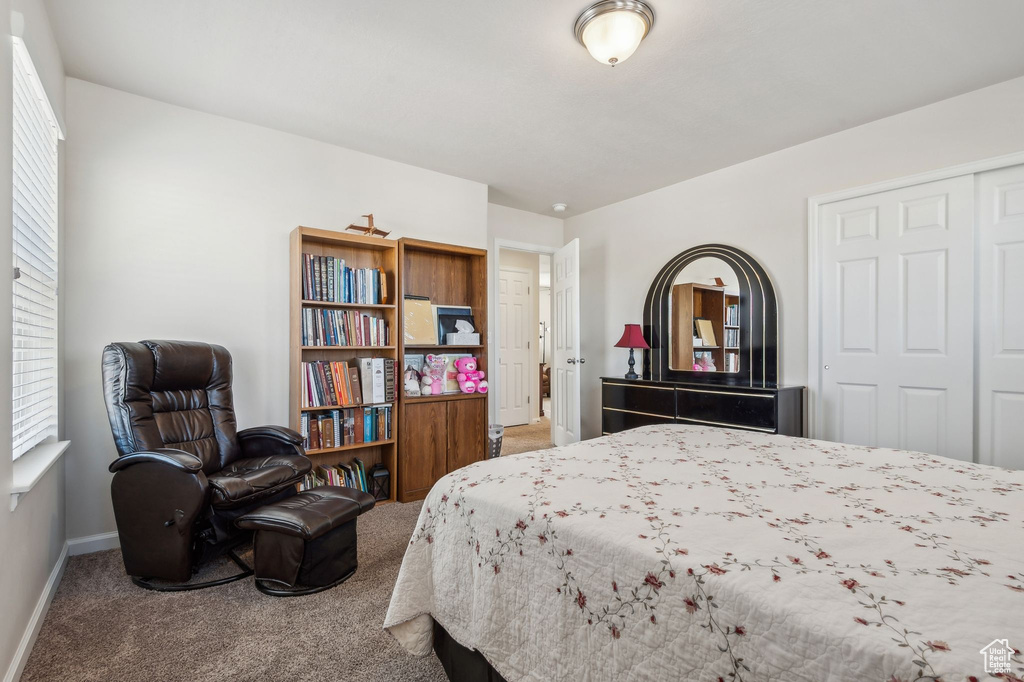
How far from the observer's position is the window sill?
164 cm

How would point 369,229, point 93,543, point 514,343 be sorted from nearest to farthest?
point 93,543
point 369,229
point 514,343

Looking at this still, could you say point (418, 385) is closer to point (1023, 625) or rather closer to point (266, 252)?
point (266, 252)

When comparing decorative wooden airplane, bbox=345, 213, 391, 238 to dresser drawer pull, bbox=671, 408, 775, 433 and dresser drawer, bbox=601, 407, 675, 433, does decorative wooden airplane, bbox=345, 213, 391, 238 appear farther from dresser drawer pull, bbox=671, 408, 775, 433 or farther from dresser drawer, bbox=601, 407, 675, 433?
dresser drawer pull, bbox=671, 408, 775, 433

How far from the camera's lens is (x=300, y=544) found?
2.10m

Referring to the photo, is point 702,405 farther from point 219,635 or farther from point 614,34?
point 219,635

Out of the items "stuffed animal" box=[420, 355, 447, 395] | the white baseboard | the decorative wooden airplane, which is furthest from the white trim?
the decorative wooden airplane

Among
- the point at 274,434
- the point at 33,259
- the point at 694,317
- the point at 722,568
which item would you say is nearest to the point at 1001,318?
the point at 694,317

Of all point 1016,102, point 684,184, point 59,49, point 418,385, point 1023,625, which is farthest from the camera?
point 684,184

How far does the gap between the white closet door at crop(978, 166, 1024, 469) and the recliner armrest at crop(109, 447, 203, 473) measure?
13.8 ft

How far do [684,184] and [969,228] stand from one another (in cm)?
202

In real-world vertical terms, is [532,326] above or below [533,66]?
below

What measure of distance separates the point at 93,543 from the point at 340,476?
132cm

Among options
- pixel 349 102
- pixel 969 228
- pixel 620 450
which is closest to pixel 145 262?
pixel 349 102

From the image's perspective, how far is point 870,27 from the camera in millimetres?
2236
